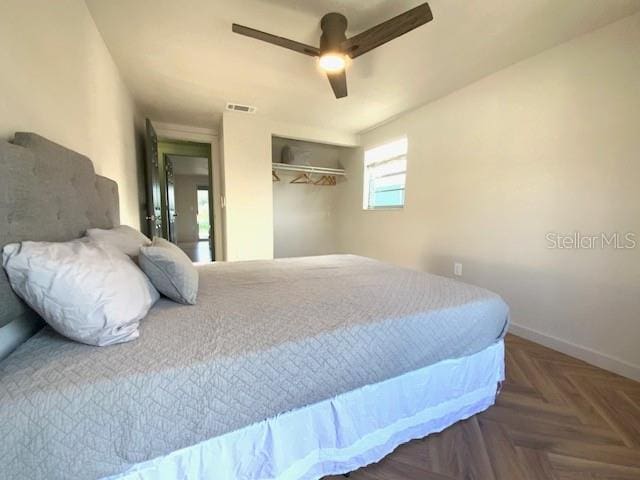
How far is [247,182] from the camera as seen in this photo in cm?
346

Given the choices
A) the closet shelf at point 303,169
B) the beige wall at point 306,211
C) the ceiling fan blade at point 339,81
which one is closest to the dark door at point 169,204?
the beige wall at point 306,211

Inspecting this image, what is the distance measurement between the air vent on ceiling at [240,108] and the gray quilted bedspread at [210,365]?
2.47 metres

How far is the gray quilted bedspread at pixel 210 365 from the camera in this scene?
0.64 meters

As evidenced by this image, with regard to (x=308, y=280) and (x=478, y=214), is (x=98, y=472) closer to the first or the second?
(x=308, y=280)

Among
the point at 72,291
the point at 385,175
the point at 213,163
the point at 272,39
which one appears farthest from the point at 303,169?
the point at 72,291

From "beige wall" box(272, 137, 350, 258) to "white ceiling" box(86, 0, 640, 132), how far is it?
1569 mm

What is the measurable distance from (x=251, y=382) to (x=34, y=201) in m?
0.96

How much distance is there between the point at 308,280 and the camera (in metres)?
1.67

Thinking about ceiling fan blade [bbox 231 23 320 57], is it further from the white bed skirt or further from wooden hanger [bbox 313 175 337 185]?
wooden hanger [bbox 313 175 337 185]

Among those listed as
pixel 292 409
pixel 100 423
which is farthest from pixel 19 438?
pixel 292 409

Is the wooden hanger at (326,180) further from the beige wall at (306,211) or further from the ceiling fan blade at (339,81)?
the ceiling fan blade at (339,81)

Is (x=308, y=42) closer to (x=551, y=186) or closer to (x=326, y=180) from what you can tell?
(x=551, y=186)

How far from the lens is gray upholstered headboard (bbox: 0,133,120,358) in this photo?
2.58 ft

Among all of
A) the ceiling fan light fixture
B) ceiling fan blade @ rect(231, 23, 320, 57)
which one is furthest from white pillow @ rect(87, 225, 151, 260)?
the ceiling fan light fixture
